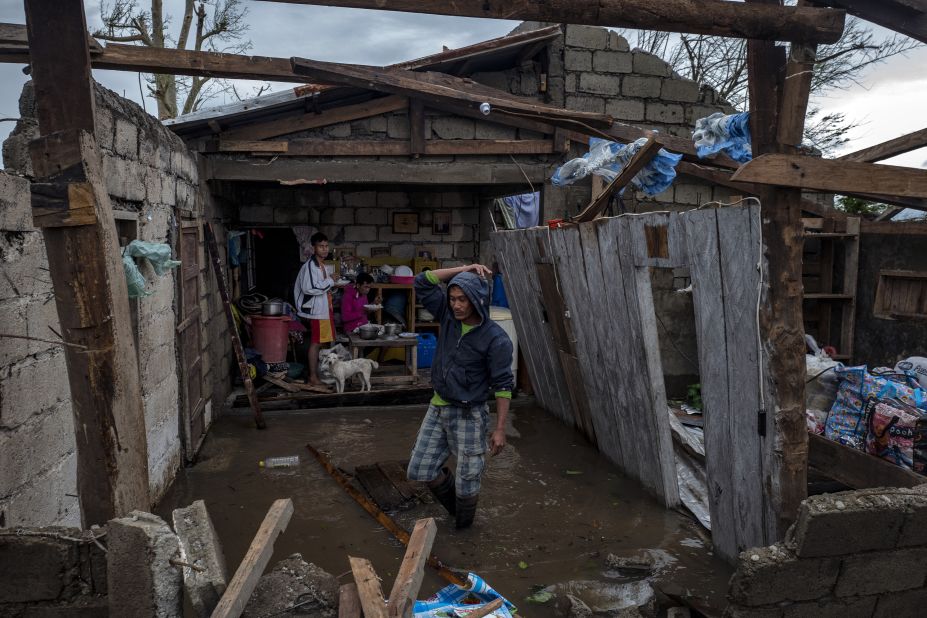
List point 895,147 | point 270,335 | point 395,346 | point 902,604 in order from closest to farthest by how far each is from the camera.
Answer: point 902,604
point 895,147
point 270,335
point 395,346

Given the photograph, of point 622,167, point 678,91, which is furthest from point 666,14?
point 678,91

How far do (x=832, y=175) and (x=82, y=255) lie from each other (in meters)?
3.58

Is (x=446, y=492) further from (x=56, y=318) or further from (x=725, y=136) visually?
(x=725, y=136)

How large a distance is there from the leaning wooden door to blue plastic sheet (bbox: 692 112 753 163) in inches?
182

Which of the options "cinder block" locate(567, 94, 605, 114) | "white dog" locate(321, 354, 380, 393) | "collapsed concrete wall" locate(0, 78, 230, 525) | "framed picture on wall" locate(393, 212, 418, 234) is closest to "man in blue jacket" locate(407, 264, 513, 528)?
"collapsed concrete wall" locate(0, 78, 230, 525)

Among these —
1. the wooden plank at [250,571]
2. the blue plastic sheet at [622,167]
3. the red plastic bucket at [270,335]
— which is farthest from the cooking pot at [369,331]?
the wooden plank at [250,571]

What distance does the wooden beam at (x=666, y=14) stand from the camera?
3221mm

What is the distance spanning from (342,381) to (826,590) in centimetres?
647

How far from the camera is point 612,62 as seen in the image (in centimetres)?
858

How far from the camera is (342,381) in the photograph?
8852mm

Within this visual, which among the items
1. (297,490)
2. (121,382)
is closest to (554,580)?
(297,490)

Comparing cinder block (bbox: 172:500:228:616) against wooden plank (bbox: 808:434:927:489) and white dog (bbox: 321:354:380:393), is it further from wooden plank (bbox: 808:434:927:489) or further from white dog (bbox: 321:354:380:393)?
white dog (bbox: 321:354:380:393)

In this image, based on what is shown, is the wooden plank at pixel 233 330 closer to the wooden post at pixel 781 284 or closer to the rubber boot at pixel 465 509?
the rubber boot at pixel 465 509

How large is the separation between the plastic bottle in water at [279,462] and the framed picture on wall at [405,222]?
4.95 metres
